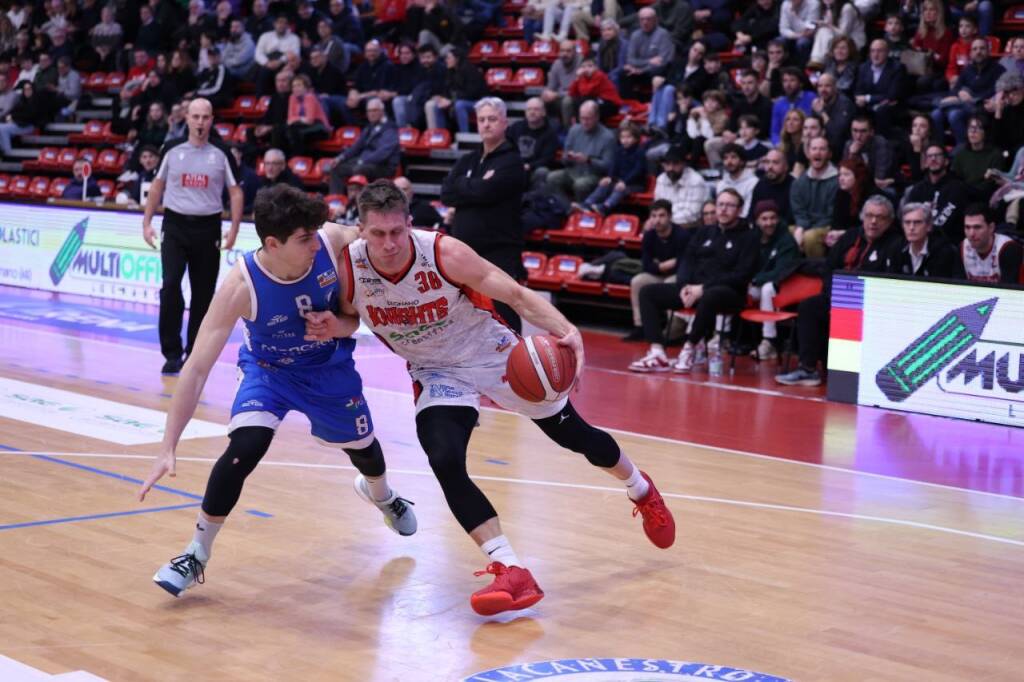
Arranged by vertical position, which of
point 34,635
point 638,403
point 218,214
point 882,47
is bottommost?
point 638,403

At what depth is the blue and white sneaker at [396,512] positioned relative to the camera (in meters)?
5.26

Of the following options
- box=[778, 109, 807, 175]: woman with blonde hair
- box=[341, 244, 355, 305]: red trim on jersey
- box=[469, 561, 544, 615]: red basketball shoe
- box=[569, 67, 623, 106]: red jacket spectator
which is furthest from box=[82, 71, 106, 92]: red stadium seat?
box=[469, 561, 544, 615]: red basketball shoe

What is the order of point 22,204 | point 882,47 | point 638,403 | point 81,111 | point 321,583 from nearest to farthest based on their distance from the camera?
point 321,583 → point 638,403 → point 882,47 → point 22,204 → point 81,111

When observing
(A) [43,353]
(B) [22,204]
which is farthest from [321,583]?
(B) [22,204]

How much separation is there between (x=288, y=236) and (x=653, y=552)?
2.03m

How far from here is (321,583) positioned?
474cm

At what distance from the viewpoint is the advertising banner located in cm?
1401

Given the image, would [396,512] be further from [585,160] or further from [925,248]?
[585,160]

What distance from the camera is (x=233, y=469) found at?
14.6 ft

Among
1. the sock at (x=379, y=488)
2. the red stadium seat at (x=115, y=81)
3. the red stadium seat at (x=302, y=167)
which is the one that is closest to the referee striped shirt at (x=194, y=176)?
the sock at (x=379, y=488)

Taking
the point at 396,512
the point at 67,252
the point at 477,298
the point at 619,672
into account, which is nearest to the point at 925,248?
the point at 396,512

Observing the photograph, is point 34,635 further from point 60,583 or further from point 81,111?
point 81,111

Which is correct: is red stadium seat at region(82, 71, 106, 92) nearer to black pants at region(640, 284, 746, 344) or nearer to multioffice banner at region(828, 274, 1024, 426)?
black pants at region(640, 284, 746, 344)

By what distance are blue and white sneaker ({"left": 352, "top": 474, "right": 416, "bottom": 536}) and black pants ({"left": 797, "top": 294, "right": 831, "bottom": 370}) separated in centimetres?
534
